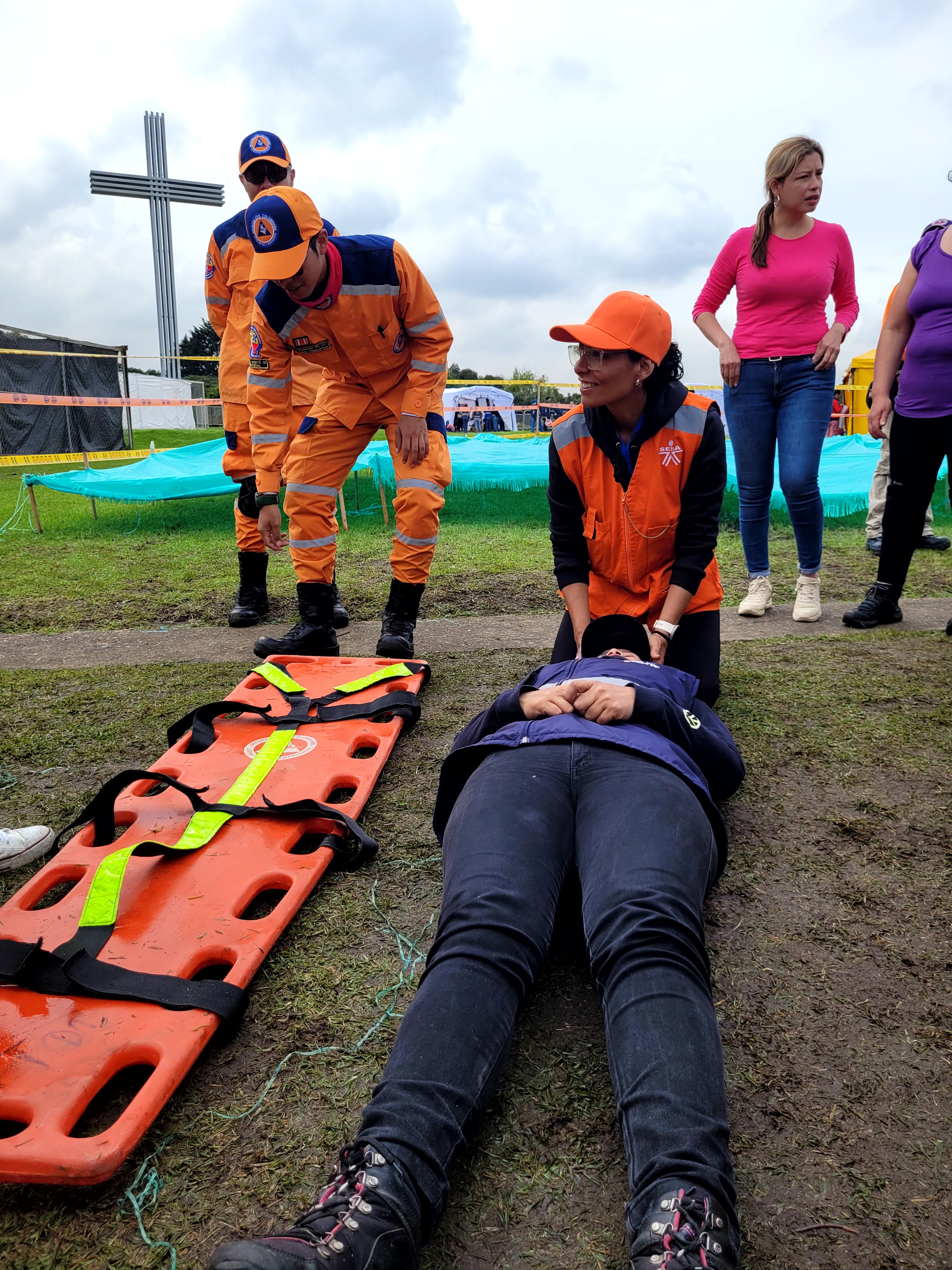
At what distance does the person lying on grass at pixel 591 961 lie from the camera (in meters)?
0.97

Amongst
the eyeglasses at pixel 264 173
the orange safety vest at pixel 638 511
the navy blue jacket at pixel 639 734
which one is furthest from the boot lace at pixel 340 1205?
the eyeglasses at pixel 264 173

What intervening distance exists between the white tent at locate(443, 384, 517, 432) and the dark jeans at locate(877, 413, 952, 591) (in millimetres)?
19739

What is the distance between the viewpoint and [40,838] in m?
1.95

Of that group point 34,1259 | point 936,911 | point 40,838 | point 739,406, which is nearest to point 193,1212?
point 34,1259

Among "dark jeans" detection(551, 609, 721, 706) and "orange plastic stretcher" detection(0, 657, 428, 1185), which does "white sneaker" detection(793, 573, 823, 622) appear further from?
"orange plastic stretcher" detection(0, 657, 428, 1185)

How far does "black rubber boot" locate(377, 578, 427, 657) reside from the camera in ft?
11.6

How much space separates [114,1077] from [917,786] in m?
2.05

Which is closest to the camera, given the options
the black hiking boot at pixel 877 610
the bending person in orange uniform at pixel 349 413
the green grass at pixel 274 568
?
→ the bending person in orange uniform at pixel 349 413

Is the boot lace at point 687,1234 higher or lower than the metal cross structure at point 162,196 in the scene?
lower

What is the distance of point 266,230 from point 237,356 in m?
1.55

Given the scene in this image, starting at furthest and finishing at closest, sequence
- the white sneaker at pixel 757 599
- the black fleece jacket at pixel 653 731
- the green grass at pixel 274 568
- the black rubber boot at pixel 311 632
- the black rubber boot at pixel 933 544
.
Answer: the black rubber boot at pixel 933 544 < the green grass at pixel 274 568 < the white sneaker at pixel 757 599 < the black rubber boot at pixel 311 632 < the black fleece jacket at pixel 653 731

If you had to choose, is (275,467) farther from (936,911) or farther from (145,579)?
(936,911)

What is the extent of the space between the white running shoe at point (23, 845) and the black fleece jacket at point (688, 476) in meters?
1.68

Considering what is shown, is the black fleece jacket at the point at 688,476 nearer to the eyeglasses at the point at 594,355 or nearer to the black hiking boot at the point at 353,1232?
the eyeglasses at the point at 594,355
